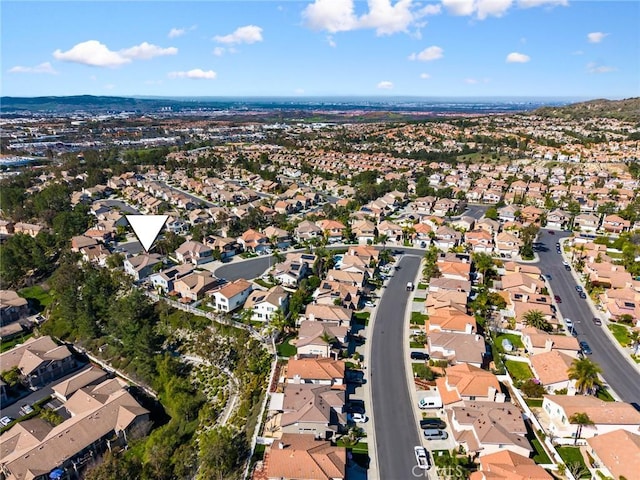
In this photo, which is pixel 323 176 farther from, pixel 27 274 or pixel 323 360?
pixel 323 360

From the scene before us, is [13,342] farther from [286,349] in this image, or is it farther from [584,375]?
[584,375]

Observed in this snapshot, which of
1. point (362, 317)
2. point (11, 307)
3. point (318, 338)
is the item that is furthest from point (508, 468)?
point (11, 307)

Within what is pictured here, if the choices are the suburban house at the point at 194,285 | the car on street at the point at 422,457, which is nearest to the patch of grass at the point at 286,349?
the suburban house at the point at 194,285

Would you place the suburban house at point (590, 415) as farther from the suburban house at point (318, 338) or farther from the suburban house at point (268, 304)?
the suburban house at point (268, 304)

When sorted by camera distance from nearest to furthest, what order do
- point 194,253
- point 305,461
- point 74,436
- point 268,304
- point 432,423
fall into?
point 305,461
point 432,423
point 74,436
point 268,304
point 194,253

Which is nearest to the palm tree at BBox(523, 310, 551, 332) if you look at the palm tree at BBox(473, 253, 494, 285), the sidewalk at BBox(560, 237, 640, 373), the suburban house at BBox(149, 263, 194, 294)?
the sidewalk at BBox(560, 237, 640, 373)

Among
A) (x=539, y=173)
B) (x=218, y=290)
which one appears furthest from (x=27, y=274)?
(x=539, y=173)
